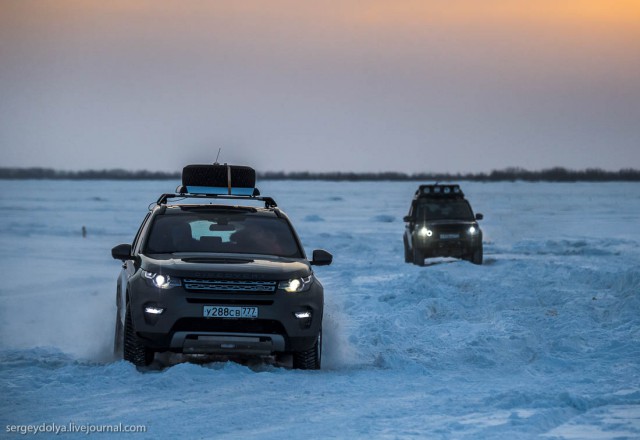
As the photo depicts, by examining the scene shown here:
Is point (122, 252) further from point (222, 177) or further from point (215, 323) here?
point (222, 177)

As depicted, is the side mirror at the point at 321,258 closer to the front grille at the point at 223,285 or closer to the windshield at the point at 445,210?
the front grille at the point at 223,285

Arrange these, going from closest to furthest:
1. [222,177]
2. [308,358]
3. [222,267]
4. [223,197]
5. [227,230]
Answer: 1. [222,267]
2. [308,358]
3. [227,230]
4. [223,197]
5. [222,177]

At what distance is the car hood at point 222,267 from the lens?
8422mm

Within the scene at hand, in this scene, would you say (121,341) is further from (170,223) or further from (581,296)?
(581,296)

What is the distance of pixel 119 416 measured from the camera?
6.66 metres

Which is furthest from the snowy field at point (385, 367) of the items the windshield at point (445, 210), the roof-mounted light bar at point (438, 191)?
the roof-mounted light bar at point (438, 191)

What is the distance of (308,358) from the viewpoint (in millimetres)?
8742

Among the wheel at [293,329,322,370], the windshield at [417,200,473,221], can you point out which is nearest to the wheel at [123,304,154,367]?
the wheel at [293,329,322,370]

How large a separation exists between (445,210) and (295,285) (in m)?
16.7

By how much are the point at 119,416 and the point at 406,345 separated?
4.62 metres

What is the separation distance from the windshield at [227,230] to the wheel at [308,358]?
1.07 metres

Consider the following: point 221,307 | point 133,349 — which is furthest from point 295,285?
point 133,349

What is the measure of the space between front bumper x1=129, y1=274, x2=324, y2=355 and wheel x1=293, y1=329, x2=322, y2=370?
24 cm

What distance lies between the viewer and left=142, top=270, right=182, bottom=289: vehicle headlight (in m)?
8.40
